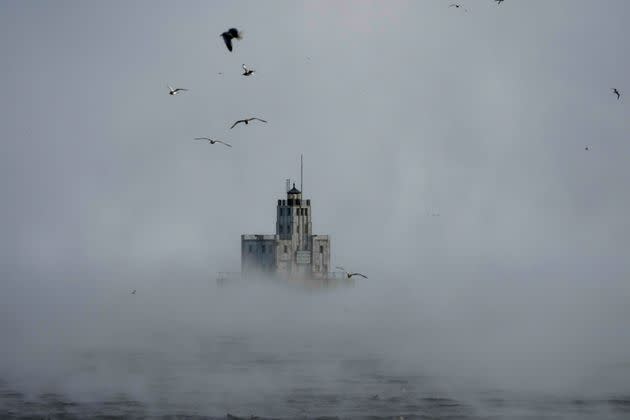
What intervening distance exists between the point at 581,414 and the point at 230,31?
78663 millimetres

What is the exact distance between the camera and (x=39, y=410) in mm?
199750

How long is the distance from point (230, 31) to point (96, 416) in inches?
2641

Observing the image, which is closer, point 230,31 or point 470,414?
point 230,31

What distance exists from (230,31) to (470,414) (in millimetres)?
71893

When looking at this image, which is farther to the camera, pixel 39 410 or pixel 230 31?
pixel 39 410

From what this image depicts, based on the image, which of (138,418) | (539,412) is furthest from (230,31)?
(539,412)

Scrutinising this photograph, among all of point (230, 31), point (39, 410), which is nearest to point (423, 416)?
point (39, 410)

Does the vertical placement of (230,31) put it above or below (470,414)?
above

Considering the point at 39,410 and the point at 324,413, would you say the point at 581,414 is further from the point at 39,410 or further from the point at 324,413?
the point at 39,410

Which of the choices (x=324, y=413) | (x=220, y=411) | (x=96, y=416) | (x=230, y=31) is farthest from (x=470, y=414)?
(x=230, y=31)

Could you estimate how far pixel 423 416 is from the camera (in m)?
196

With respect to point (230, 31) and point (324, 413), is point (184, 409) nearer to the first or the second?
point (324, 413)

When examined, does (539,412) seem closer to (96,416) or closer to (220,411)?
(220,411)

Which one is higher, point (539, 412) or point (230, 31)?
point (230, 31)
